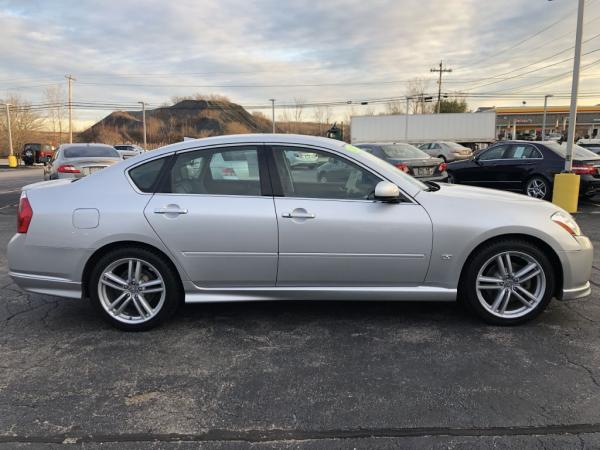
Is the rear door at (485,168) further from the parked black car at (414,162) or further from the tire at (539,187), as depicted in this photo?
the tire at (539,187)

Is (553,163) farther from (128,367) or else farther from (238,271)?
(128,367)

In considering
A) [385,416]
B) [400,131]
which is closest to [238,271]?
[385,416]

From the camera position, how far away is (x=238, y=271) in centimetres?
379

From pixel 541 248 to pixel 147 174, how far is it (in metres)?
3.21

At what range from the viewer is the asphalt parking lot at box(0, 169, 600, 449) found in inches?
100

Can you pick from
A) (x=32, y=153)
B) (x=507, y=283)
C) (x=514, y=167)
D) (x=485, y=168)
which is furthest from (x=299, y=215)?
(x=32, y=153)

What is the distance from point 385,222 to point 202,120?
135879 millimetres

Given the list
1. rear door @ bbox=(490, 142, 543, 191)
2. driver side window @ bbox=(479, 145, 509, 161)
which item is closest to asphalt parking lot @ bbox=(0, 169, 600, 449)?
rear door @ bbox=(490, 142, 543, 191)

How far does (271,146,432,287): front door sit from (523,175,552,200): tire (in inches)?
324

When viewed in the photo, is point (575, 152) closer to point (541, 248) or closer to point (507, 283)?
point (541, 248)

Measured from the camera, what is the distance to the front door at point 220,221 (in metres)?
3.70

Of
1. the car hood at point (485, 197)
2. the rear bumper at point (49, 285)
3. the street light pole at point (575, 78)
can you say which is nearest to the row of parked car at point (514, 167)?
the street light pole at point (575, 78)

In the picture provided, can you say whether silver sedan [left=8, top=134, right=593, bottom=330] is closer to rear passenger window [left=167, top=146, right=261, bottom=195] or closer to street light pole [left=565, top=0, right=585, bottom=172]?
rear passenger window [left=167, top=146, right=261, bottom=195]

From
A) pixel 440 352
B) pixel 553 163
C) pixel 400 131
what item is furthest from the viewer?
pixel 400 131
